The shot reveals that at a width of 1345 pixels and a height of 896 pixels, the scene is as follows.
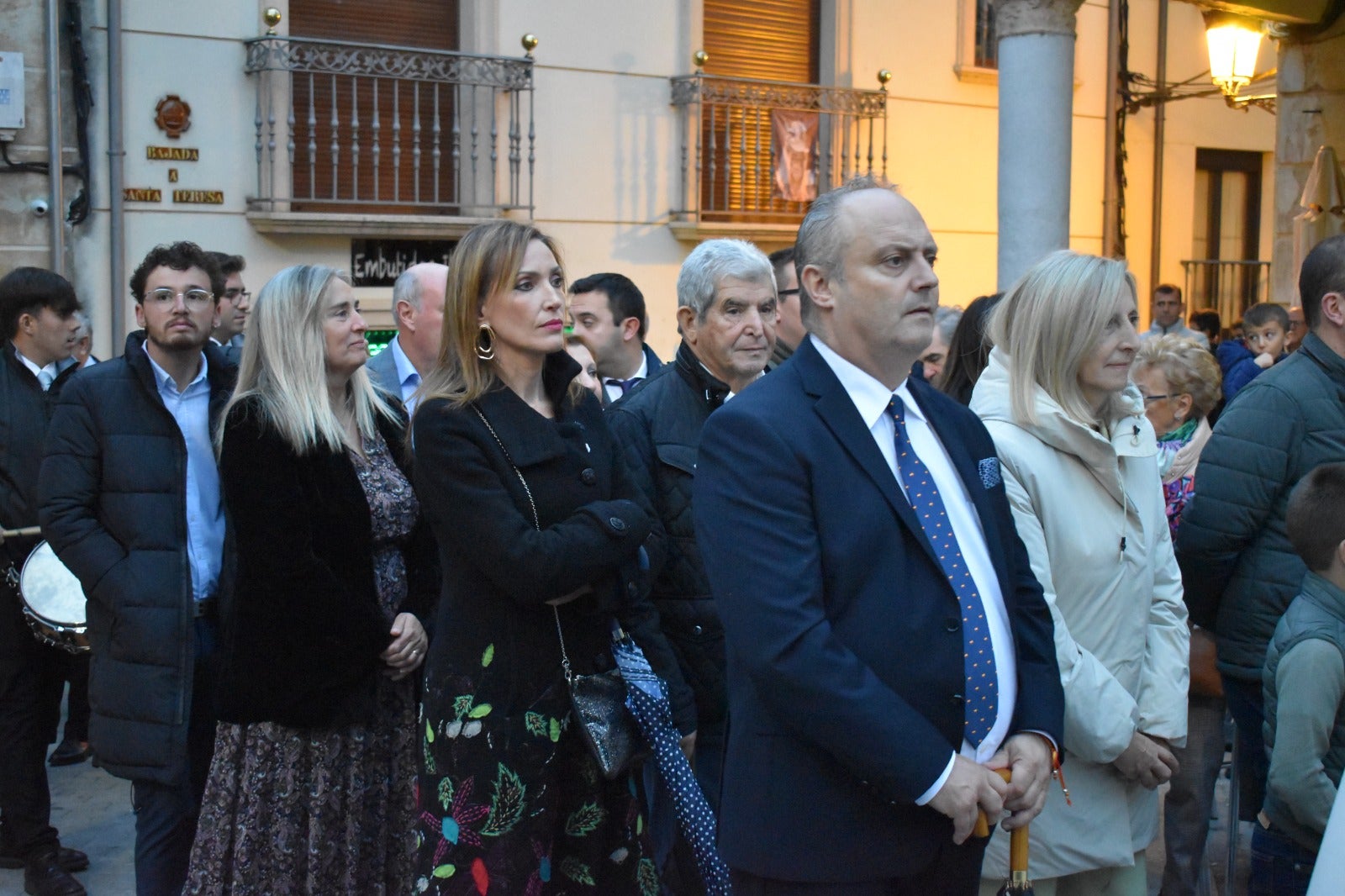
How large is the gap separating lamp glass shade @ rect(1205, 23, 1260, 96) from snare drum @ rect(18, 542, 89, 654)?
29.4ft

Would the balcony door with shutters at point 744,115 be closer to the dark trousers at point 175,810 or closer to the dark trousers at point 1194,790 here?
the dark trousers at point 1194,790

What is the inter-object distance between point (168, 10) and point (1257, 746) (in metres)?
8.94

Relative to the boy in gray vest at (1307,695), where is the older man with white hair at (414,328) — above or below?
above

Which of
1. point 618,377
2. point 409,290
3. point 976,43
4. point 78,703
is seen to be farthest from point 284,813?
point 976,43

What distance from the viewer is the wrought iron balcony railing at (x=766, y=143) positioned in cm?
1231

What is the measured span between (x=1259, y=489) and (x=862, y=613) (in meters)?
1.88

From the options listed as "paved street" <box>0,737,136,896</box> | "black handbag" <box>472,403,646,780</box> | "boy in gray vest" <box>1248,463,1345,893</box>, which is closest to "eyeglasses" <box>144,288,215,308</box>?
"black handbag" <box>472,403,646,780</box>

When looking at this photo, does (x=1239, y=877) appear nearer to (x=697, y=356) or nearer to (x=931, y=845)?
(x=697, y=356)

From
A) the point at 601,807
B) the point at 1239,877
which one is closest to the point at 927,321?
the point at 601,807

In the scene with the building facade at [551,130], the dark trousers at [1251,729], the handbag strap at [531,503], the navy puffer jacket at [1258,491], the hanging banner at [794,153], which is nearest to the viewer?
the handbag strap at [531,503]

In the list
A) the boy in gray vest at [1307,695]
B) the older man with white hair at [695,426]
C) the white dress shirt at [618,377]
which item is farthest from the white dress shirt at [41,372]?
the boy in gray vest at [1307,695]

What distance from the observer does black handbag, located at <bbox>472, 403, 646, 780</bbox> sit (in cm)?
318

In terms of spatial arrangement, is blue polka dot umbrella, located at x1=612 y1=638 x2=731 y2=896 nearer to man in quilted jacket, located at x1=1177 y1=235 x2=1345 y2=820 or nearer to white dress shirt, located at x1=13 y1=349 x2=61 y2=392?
man in quilted jacket, located at x1=1177 y1=235 x2=1345 y2=820

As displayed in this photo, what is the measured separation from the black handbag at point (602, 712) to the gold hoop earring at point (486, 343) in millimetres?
150
